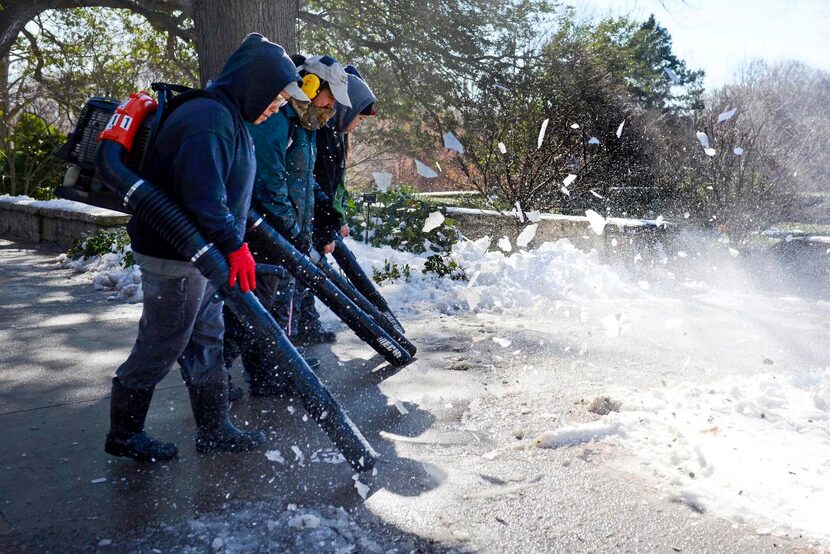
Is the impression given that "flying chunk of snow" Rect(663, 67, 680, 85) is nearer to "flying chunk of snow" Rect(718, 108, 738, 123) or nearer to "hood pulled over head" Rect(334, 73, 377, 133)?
"flying chunk of snow" Rect(718, 108, 738, 123)

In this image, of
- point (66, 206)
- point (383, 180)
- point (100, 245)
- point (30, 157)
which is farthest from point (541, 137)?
point (30, 157)

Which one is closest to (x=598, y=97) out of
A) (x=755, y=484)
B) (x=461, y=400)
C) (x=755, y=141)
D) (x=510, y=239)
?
(x=755, y=141)

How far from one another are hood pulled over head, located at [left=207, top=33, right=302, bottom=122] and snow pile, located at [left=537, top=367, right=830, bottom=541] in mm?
2064

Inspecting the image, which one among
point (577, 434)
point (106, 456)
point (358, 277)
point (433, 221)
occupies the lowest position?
point (106, 456)

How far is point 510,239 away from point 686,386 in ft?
19.9

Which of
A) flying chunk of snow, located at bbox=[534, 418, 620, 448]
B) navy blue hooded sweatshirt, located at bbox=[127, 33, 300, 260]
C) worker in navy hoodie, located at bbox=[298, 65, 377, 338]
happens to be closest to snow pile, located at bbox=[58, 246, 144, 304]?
worker in navy hoodie, located at bbox=[298, 65, 377, 338]

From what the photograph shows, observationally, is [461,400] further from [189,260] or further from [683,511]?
[189,260]

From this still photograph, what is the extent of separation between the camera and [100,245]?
9078 millimetres

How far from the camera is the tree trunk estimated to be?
7.09 metres

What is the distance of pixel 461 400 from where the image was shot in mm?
4445

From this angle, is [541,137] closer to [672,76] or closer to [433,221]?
[672,76]

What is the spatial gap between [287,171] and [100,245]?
5.54 metres

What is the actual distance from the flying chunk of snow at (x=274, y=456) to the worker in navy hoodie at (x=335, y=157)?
1.77 m

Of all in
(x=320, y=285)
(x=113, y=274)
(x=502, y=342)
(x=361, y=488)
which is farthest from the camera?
(x=113, y=274)
